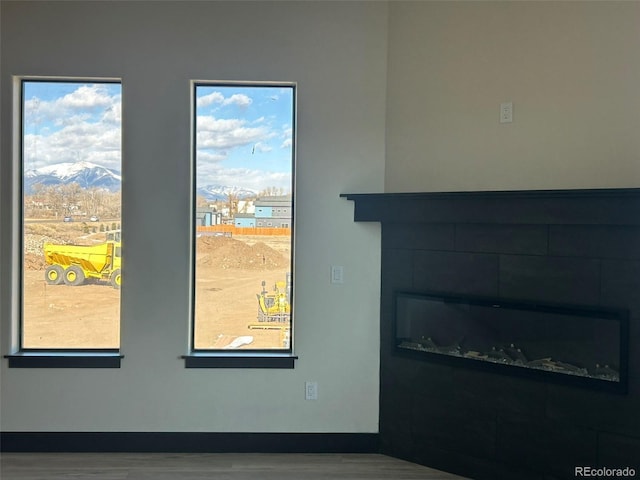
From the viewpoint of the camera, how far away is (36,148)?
3340mm

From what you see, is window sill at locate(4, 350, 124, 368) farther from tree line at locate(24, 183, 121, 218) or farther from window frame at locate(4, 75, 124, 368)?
tree line at locate(24, 183, 121, 218)

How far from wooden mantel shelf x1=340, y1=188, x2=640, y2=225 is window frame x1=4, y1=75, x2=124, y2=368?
182 centimetres

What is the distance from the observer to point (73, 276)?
3371mm

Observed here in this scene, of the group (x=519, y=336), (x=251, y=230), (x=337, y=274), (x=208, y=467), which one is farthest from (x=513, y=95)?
(x=208, y=467)

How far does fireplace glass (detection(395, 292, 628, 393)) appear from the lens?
2553 millimetres

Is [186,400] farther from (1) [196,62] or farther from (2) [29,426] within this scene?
(1) [196,62]

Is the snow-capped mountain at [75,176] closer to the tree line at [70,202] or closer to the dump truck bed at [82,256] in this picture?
the tree line at [70,202]

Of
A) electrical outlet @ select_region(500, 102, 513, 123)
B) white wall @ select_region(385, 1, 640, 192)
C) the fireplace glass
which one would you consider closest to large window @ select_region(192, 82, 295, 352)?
white wall @ select_region(385, 1, 640, 192)

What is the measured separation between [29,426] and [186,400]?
995 millimetres

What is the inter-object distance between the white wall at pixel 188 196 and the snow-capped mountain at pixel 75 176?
129mm

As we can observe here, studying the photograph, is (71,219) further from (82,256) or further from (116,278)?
(116,278)

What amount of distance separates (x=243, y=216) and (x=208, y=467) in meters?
1.54

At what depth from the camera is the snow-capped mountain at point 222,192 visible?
3375mm

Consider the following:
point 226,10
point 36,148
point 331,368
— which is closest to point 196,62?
point 226,10
